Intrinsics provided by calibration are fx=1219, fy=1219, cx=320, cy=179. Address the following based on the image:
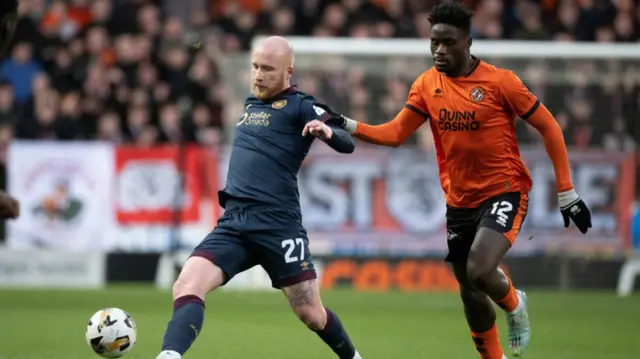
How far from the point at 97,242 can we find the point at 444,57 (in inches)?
349

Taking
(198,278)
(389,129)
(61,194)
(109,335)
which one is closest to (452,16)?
(389,129)

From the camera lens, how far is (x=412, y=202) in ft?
53.0

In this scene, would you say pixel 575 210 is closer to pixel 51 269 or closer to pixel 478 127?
pixel 478 127

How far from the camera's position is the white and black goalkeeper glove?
748 centimetres

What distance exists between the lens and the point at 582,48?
→ 16484 mm

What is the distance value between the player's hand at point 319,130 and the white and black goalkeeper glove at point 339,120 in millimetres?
214

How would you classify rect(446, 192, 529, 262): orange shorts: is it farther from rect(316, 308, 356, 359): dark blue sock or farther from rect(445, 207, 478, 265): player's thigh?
rect(316, 308, 356, 359): dark blue sock

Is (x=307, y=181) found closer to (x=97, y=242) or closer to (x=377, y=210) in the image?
(x=377, y=210)

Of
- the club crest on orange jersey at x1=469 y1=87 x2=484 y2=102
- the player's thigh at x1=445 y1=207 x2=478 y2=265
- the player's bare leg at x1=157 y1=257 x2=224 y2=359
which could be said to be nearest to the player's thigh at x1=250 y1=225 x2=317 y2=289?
the player's bare leg at x1=157 y1=257 x2=224 y2=359

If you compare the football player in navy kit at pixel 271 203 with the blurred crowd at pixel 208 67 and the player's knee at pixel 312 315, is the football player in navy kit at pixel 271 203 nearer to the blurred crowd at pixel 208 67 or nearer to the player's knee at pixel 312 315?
the player's knee at pixel 312 315

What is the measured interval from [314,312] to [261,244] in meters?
0.53

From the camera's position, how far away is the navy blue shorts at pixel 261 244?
725cm

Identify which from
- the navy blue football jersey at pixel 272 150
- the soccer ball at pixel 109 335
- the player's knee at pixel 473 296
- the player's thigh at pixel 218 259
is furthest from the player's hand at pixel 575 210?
the soccer ball at pixel 109 335

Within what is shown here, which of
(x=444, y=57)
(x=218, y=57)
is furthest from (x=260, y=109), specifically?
(x=218, y=57)
